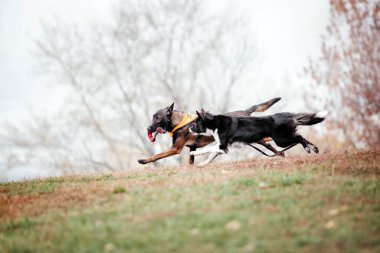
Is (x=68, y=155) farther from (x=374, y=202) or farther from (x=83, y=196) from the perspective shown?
(x=374, y=202)

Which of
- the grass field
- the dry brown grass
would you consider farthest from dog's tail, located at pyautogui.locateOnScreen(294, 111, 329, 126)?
the grass field

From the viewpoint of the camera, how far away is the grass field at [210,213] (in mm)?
4828

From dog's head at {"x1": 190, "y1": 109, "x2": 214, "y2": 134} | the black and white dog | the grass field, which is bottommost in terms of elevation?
the grass field

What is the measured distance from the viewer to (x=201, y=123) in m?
11.6

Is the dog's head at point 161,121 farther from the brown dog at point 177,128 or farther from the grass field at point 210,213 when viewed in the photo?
the grass field at point 210,213

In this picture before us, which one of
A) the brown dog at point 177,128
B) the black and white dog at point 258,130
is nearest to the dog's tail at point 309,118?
the black and white dog at point 258,130

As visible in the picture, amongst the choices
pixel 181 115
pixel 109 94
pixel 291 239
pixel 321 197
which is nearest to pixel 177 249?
pixel 291 239

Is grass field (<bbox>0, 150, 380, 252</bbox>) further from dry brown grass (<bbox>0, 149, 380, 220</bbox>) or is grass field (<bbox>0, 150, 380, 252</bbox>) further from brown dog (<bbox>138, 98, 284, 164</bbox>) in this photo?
brown dog (<bbox>138, 98, 284, 164</bbox>)

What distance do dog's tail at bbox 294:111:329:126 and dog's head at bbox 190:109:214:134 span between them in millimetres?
2300

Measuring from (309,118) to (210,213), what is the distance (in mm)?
6156

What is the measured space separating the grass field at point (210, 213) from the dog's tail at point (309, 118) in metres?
2.17

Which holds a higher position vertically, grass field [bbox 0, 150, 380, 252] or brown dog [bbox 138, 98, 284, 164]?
brown dog [bbox 138, 98, 284, 164]

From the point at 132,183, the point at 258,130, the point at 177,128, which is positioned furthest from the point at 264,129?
the point at 132,183

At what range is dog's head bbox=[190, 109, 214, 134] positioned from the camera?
11539mm
